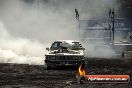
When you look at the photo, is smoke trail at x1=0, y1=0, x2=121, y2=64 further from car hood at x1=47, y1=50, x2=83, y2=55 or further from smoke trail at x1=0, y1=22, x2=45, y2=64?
car hood at x1=47, y1=50, x2=83, y2=55

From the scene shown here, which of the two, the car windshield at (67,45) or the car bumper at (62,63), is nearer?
the car bumper at (62,63)

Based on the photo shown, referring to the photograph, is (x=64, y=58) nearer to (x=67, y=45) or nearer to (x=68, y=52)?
(x=68, y=52)

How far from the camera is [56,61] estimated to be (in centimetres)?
1664

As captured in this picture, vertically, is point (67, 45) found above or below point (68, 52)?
above

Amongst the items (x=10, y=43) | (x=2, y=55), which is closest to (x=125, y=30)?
(x=10, y=43)

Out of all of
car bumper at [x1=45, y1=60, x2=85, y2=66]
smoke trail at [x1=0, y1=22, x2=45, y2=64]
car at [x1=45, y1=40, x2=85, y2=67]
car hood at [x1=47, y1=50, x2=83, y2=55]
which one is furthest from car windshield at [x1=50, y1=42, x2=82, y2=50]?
smoke trail at [x1=0, y1=22, x2=45, y2=64]

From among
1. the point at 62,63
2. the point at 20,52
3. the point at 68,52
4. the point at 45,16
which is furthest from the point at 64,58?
the point at 45,16

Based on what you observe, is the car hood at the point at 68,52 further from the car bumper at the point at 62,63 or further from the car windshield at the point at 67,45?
the car windshield at the point at 67,45

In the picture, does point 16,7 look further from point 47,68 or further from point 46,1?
point 47,68

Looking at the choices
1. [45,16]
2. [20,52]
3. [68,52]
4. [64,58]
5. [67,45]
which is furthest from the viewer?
[45,16]

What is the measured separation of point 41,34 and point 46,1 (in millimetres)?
7966

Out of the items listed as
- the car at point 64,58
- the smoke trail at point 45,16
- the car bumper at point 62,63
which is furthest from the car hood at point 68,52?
the smoke trail at point 45,16

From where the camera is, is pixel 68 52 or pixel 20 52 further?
pixel 20 52

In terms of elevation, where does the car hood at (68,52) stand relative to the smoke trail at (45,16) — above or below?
below
